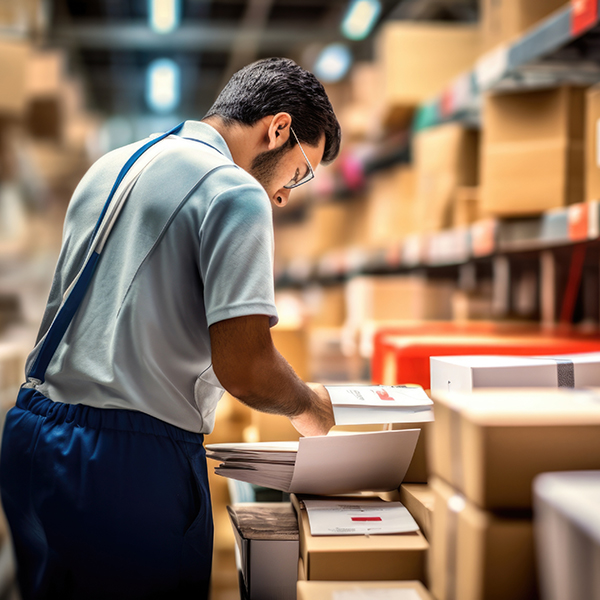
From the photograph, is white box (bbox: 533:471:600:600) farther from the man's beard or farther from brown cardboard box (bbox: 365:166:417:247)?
brown cardboard box (bbox: 365:166:417:247)

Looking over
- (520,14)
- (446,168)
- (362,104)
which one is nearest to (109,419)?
(520,14)

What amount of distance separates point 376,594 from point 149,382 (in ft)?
1.50

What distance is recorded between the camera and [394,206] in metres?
3.53

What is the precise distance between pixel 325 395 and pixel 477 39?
2696mm

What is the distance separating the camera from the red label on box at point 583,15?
1.49 m

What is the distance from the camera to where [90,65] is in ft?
23.2

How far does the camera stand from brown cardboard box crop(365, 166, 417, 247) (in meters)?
3.46

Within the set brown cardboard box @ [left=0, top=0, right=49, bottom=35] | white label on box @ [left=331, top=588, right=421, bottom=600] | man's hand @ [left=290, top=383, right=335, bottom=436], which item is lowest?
white label on box @ [left=331, top=588, right=421, bottom=600]

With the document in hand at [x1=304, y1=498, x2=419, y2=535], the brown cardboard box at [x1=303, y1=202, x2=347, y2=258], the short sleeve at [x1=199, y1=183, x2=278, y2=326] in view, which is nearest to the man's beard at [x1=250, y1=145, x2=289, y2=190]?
the short sleeve at [x1=199, y1=183, x2=278, y2=326]

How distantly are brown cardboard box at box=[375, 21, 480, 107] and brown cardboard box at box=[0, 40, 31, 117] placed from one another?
1631mm

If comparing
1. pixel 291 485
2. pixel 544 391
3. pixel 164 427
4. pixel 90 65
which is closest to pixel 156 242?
pixel 164 427

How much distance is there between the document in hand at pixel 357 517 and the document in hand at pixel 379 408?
16 cm

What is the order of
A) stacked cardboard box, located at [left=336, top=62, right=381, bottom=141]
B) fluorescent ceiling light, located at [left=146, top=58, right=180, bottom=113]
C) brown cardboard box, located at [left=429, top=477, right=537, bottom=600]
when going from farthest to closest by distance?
fluorescent ceiling light, located at [left=146, top=58, right=180, bottom=113], stacked cardboard box, located at [left=336, top=62, right=381, bottom=141], brown cardboard box, located at [left=429, top=477, right=537, bottom=600]

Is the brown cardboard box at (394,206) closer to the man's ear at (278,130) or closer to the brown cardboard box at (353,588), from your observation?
the man's ear at (278,130)
